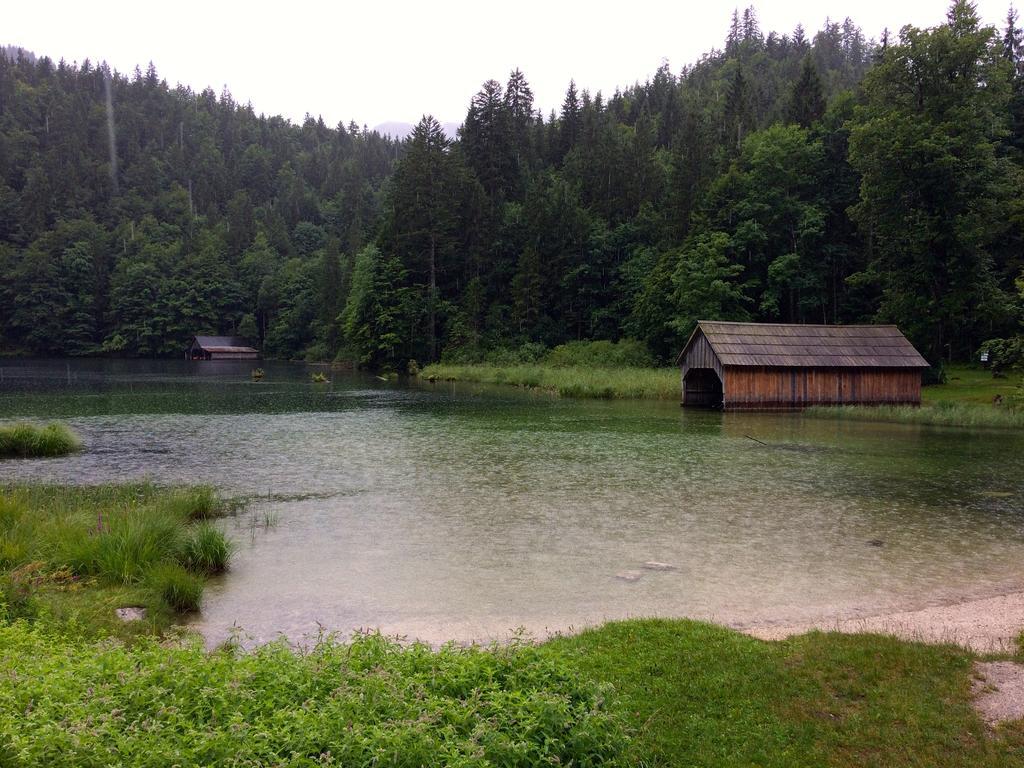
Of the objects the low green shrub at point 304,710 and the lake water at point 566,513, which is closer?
the low green shrub at point 304,710

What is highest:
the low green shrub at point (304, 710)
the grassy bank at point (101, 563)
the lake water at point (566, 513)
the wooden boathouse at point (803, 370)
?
the wooden boathouse at point (803, 370)

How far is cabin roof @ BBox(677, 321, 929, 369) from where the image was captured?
122 feet

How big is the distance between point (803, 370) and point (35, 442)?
109 ft

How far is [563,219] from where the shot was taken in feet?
253

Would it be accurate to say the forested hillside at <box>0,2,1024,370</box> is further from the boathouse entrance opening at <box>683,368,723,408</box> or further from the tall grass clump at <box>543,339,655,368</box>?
the boathouse entrance opening at <box>683,368,723,408</box>

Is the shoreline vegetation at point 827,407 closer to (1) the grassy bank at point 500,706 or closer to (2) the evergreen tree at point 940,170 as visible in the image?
(2) the evergreen tree at point 940,170

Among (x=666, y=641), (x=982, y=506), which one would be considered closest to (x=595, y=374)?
(x=982, y=506)

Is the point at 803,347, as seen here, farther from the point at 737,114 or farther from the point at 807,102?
the point at 737,114

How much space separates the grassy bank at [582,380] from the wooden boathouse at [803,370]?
8486 millimetres

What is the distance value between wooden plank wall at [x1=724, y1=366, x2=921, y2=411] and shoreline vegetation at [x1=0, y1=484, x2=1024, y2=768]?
30448mm

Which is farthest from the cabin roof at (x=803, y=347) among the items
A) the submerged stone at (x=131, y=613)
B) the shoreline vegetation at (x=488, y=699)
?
the submerged stone at (x=131, y=613)

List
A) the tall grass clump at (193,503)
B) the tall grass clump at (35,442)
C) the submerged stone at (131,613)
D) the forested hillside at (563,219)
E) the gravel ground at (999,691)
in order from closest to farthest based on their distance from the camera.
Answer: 1. the gravel ground at (999,691)
2. the submerged stone at (131,613)
3. the tall grass clump at (193,503)
4. the tall grass clump at (35,442)
5. the forested hillside at (563,219)

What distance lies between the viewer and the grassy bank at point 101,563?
8805mm

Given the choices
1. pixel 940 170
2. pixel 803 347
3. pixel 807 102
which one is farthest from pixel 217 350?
pixel 940 170
